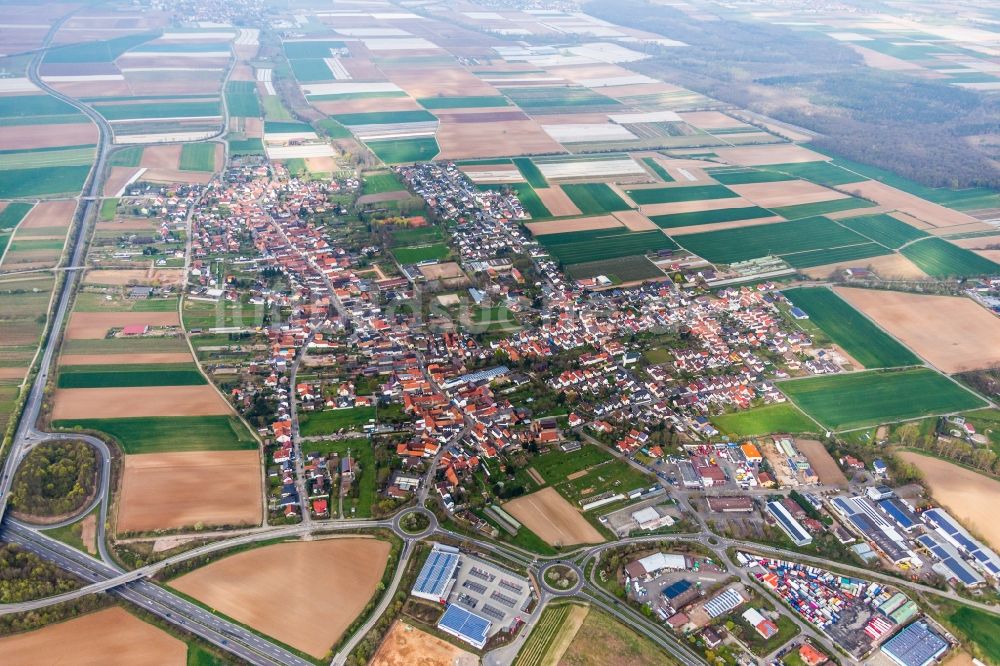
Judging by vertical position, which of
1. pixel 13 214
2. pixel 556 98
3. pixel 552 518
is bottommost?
pixel 552 518

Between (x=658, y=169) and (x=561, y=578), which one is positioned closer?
(x=561, y=578)

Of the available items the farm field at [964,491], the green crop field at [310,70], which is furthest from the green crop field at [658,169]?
the green crop field at [310,70]

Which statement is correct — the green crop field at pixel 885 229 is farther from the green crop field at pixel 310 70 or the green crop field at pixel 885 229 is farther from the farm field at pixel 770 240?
the green crop field at pixel 310 70

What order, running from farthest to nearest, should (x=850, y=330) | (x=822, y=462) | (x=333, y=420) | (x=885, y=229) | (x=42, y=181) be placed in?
(x=42, y=181) → (x=885, y=229) → (x=850, y=330) → (x=333, y=420) → (x=822, y=462)

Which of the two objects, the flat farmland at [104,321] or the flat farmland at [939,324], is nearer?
the flat farmland at [104,321]

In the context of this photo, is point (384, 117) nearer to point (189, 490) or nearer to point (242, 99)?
point (242, 99)

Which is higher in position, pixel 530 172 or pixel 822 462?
pixel 530 172

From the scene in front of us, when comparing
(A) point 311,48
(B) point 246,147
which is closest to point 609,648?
(B) point 246,147

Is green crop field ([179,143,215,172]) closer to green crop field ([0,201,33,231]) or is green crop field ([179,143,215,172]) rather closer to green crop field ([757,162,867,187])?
green crop field ([0,201,33,231])
